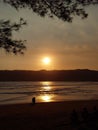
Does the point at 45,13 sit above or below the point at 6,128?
above

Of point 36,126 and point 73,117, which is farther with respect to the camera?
point 36,126

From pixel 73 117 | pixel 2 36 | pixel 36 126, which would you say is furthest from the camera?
pixel 36 126

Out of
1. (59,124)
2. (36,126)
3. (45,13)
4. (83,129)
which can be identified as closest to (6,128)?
(36,126)

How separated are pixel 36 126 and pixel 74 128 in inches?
88.8

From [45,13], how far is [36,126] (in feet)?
16.9

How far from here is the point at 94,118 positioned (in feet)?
42.4

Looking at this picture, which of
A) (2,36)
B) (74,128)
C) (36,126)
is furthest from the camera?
(36,126)

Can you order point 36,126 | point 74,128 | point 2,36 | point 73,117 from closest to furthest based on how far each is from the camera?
point 2,36, point 74,128, point 73,117, point 36,126

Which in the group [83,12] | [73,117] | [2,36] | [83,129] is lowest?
[83,129]

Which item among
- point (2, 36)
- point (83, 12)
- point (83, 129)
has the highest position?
point (83, 12)

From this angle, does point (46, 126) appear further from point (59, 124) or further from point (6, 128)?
point (6, 128)

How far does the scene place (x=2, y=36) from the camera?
434 inches

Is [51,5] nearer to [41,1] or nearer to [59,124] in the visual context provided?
[41,1]

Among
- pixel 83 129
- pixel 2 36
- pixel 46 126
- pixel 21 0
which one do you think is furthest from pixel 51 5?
pixel 46 126
